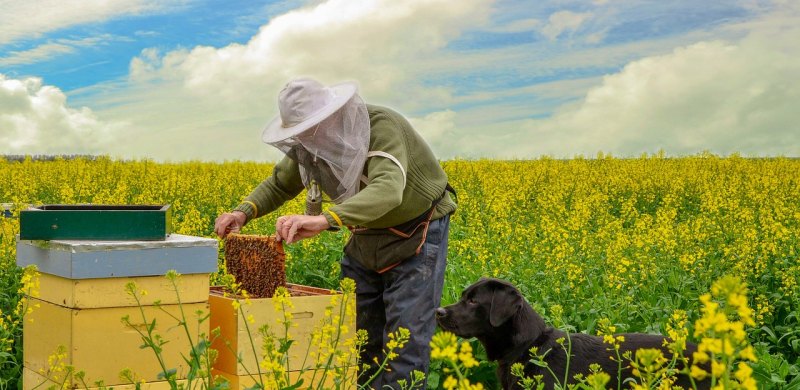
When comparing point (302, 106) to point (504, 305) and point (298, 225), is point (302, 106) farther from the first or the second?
point (504, 305)

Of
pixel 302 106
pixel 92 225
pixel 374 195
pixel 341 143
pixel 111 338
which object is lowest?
pixel 111 338

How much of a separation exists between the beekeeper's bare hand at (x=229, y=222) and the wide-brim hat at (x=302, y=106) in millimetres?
568

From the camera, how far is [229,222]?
438 centimetres

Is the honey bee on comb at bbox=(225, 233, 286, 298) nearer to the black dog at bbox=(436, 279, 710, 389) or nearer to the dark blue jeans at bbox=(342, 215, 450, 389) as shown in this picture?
the dark blue jeans at bbox=(342, 215, 450, 389)

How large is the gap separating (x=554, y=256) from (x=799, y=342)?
1850 mm

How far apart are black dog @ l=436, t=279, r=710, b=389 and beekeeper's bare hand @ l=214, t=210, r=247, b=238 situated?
1136 millimetres

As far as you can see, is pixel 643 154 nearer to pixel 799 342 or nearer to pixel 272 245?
pixel 799 342

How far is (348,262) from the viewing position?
4582mm

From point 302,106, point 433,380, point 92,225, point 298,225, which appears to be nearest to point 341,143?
point 302,106

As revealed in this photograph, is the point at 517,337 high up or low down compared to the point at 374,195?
down

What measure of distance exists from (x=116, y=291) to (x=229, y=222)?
91 cm

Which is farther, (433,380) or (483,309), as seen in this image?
(433,380)

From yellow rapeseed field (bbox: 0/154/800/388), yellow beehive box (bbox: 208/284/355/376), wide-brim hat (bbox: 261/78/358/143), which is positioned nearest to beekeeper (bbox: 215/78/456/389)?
wide-brim hat (bbox: 261/78/358/143)

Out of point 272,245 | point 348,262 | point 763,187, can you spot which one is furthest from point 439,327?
point 763,187
